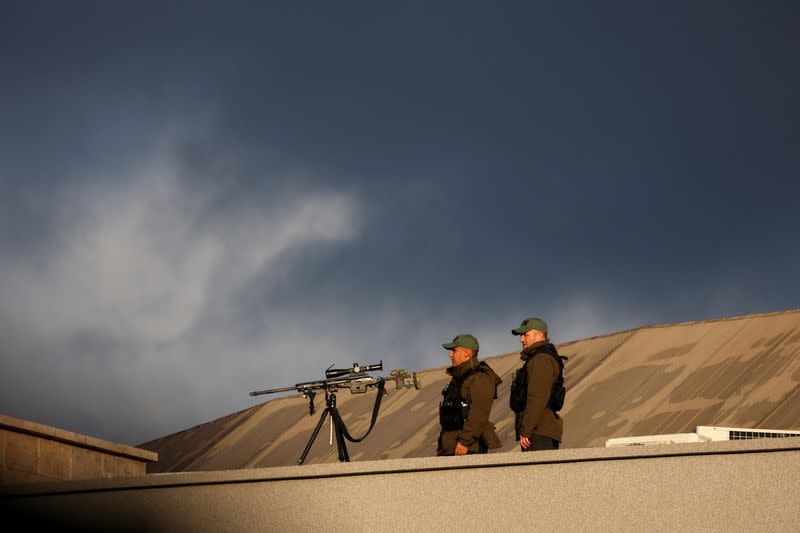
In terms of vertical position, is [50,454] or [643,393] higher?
[643,393]

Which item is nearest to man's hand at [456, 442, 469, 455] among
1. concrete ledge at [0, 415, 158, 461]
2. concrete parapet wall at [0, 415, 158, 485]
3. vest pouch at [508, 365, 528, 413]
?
vest pouch at [508, 365, 528, 413]

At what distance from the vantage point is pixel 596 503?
6957 millimetres

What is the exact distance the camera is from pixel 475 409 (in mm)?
9031

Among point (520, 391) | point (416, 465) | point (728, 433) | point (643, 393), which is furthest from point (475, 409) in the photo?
point (643, 393)

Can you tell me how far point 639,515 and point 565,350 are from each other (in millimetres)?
12120

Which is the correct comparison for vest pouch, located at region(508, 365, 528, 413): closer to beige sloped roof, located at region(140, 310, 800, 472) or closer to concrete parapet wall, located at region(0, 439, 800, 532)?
concrete parapet wall, located at region(0, 439, 800, 532)

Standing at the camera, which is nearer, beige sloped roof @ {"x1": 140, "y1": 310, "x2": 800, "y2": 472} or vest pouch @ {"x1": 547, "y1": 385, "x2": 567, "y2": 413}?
vest pouch @ {"x1": 547, "y1": 385, "x2": 567, "y2": 413}

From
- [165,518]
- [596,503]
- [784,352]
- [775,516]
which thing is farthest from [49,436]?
[784,352]

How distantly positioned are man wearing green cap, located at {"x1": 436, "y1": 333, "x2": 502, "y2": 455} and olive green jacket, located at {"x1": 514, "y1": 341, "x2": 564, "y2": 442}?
0.60 metres

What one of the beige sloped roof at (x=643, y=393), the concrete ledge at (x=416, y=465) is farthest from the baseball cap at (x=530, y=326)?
the beige sloped roof at (x=643, y=393)

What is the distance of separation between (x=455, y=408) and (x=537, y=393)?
1.13 meters

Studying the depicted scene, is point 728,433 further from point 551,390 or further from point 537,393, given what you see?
point 537,393

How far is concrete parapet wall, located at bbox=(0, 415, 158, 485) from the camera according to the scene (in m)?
10.5

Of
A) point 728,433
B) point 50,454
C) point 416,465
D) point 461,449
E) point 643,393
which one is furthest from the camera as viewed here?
point 643,393
